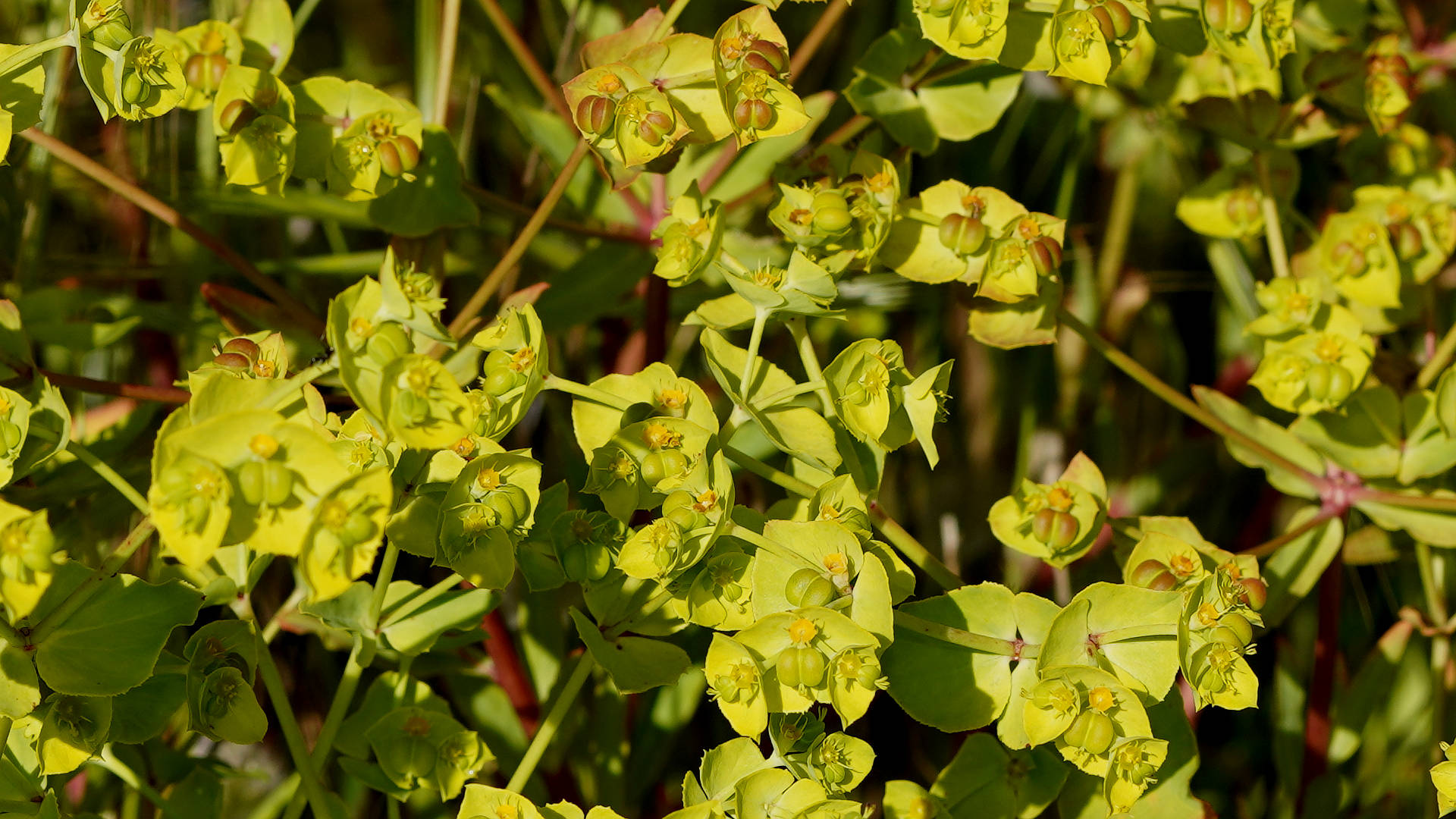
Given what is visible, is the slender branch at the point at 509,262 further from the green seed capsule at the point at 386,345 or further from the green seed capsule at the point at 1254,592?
the green seed capsule at the point at 1254,592

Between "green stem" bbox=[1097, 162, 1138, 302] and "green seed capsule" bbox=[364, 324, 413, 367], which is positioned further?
"green stem" bbox=[1097, 162, 1138, 302]

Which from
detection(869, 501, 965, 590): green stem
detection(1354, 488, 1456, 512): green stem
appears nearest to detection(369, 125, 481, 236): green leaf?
detection(869, 501, 965, 590): green stem

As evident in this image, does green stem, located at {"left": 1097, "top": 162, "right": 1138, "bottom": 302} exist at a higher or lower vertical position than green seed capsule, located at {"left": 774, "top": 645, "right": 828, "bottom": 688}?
lower

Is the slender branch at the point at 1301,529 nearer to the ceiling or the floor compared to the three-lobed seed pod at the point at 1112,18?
nearer to the floor

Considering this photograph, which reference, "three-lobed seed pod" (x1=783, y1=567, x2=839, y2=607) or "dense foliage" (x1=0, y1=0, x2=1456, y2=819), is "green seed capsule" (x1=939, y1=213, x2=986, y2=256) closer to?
"dense foliage" (x1=0, y1=0, x2=1456, y2=819)

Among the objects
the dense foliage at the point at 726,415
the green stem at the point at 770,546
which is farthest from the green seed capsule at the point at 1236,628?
the green stem at the point at 770,546

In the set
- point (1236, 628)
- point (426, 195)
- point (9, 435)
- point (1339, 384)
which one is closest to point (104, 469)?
point (9, 435)

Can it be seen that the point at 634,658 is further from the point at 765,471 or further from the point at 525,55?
the point at 525,55
